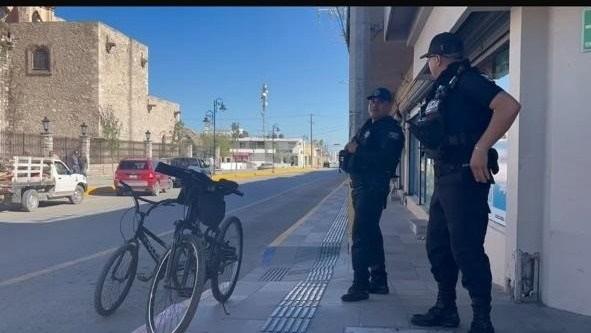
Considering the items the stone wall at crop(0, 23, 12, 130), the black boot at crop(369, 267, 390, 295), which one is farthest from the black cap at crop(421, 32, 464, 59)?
the stone wall at crop(0, 23, 12, 130)

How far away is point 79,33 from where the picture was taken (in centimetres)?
4753

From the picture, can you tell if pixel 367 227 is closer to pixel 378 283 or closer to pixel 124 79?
pixel 378 283

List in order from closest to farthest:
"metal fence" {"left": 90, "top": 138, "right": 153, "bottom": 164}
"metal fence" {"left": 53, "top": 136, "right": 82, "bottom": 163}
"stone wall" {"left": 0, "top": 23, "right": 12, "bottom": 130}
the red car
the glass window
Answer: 1. the red car
2. "stone wall" {"left": 0, "top": 23, "right": 12, "bottom": 130}
3. "metal fence" {"left": 53, "top": 136, "right": 82, "bottom": 163}
4. "metal fence" {"left": 90, "top": 138, "right": 153, "bottom": 164}
5. the glass window

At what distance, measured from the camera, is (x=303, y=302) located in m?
4.70

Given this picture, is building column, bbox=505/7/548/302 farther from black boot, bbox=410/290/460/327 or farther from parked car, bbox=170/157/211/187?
parked car, bbox=170/157/211/187

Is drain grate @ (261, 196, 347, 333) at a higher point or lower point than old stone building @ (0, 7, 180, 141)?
lower

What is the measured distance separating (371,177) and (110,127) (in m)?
43.9

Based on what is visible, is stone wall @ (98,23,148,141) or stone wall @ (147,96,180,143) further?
stone wall @ (147,96,180,143)

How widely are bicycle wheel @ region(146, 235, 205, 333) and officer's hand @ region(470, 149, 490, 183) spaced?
211cm

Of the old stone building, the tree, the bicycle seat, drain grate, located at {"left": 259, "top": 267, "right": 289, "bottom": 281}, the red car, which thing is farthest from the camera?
the old stone building

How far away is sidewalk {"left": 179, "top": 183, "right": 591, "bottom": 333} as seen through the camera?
156 inches

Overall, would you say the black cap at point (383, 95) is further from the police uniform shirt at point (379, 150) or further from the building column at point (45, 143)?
the building column at point (45, 143)

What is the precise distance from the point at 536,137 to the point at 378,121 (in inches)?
53.8

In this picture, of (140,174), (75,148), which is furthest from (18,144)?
(140,174)
